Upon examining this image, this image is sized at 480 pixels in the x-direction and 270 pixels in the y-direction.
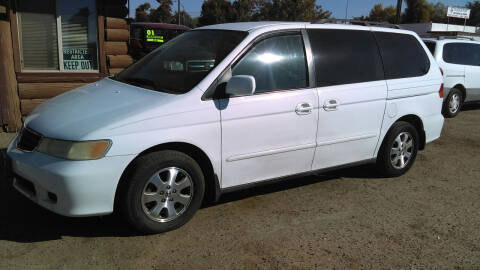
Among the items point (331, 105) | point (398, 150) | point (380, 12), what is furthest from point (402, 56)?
point (380, 12)

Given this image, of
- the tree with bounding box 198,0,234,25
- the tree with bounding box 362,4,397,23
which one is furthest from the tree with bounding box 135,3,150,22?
the tree with bounding box 362,4,397,23

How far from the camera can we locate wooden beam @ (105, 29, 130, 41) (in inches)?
298

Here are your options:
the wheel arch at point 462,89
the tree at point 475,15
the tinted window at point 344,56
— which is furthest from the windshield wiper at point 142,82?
the tree at point 475,15

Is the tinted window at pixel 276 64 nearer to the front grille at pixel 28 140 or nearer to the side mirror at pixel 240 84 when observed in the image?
the side mirror at pixel 240 84

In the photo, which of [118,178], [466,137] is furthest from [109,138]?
[466,137]

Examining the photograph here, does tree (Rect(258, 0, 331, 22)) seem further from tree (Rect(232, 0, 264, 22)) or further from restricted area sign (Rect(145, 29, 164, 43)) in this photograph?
restricted area sign (Rect(145, 29, 164, 43))

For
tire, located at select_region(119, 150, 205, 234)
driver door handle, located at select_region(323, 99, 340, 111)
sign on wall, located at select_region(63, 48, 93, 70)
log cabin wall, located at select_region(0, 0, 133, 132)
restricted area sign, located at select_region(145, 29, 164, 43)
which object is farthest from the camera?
restricted area sign, located at select_region(145, 29, 164, 43)

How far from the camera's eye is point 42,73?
7168 mm

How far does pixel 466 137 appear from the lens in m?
7.56

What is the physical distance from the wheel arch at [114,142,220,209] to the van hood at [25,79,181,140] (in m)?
0.29

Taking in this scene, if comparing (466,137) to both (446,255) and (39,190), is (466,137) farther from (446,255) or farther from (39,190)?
(39,190)

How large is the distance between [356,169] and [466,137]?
3.27 meters

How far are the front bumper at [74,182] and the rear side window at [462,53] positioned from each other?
27.9ft

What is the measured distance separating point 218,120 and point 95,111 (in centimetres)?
99
